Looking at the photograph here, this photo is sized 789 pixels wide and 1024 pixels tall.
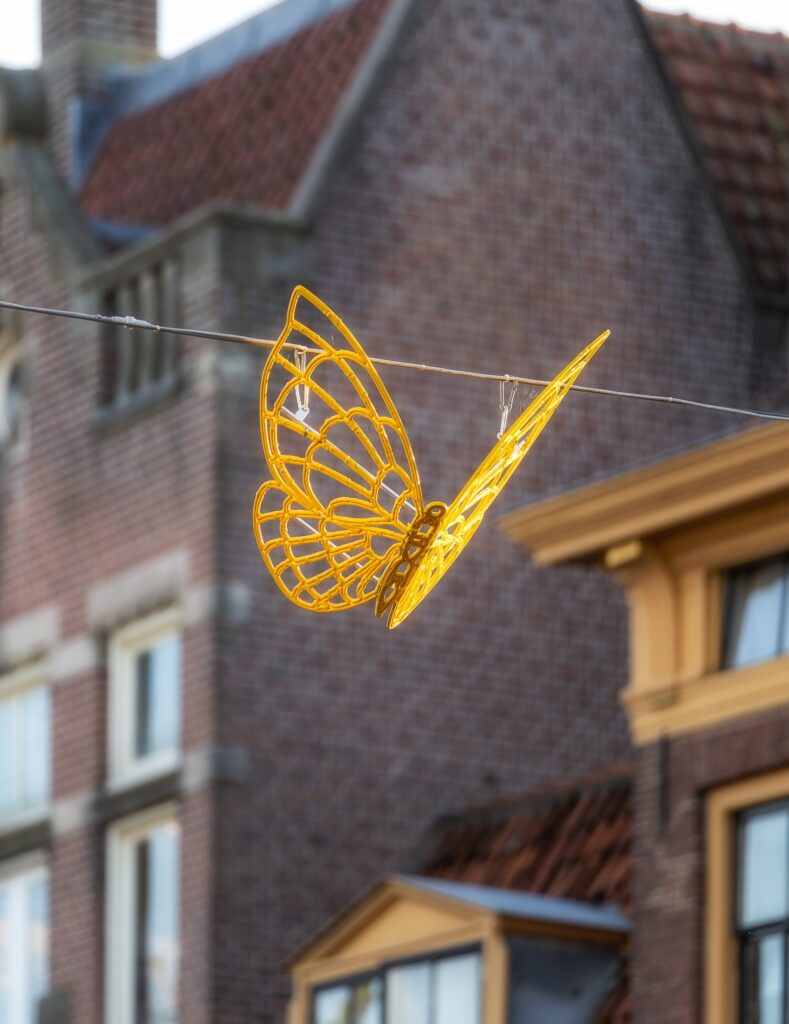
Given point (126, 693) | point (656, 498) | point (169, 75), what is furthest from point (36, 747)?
point (656, 498)

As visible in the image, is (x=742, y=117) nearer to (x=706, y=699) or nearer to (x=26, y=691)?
(x=26, y=691)

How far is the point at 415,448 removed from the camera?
24.0 meters

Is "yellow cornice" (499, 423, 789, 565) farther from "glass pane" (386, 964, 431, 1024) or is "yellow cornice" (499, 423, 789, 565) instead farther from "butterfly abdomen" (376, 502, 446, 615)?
"butterfly abdomen" (376, 502, 446, 615)

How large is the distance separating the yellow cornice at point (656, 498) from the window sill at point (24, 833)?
5.54 meters

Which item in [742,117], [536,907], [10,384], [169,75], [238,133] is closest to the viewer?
[536,907]

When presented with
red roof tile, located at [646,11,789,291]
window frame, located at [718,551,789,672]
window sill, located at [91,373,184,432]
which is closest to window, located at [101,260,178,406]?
window sill, located at [91,373,184,432]

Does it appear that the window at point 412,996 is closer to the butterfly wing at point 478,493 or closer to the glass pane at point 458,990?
the glass pane at point 458,990

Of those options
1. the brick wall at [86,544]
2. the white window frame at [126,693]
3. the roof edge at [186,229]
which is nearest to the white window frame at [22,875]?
the brick wall at [86,544]

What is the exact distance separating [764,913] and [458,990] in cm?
243

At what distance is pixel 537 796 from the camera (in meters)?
22.5

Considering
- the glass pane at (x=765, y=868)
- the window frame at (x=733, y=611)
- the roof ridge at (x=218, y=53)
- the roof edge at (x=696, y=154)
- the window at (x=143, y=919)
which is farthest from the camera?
the roof ridge at (x=218, y=53)

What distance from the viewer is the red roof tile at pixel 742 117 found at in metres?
26.8

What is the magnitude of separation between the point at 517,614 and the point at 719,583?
16.2ft

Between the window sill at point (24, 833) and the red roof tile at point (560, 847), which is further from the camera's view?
the window sill at point (24, 833)
